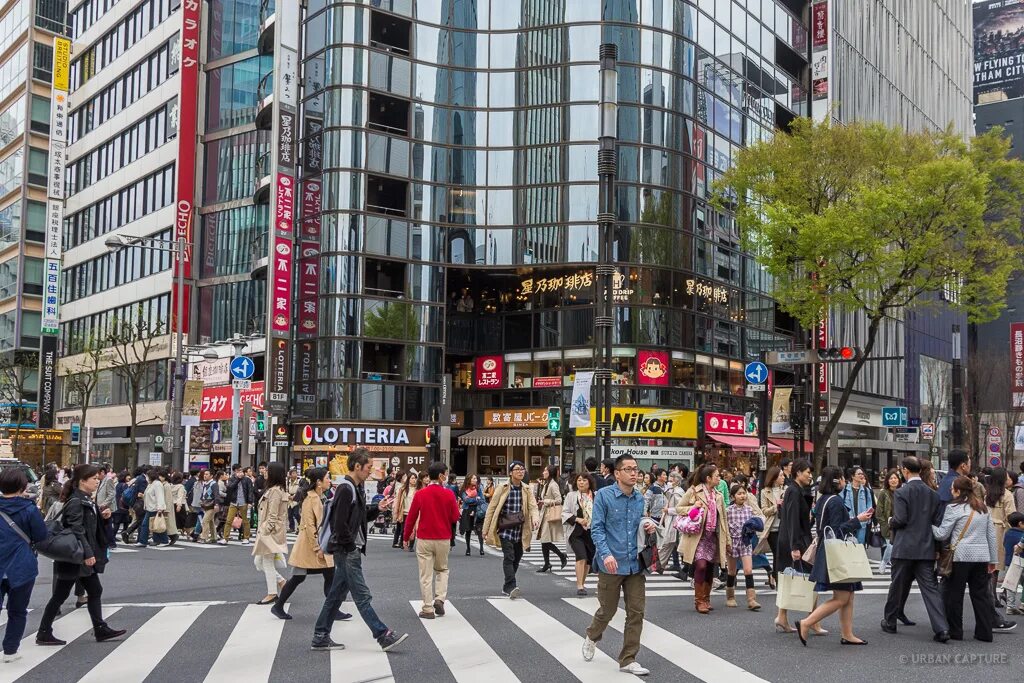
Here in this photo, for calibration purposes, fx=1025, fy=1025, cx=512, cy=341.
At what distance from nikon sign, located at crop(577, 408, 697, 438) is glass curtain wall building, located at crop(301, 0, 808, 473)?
11cm

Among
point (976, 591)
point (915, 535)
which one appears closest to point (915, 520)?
point (915, 535)

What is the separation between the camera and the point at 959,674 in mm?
8367

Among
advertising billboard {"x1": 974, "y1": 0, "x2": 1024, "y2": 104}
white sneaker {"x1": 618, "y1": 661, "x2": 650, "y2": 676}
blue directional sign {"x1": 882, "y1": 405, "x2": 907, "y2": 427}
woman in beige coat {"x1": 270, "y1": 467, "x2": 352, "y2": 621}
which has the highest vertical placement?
advertising billboard {"x1": 974, "y1": 0, "x2": 1024, "y2": 104}

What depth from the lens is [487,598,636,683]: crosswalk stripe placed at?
27.6 ft

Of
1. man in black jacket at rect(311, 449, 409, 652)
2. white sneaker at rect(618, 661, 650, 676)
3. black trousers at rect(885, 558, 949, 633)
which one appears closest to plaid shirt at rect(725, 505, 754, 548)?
black trousers at rect(885, 558, 949, 633)

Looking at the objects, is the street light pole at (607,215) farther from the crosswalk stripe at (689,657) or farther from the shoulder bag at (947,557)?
the shoulder bag at (947,557)

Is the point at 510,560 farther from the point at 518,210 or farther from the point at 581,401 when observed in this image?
the point at 518,210

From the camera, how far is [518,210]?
48.7m

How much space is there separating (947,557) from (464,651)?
4868mm

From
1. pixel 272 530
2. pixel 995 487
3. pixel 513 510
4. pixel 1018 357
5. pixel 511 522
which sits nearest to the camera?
pixel 995 487

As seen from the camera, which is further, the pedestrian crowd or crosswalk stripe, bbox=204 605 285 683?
the pedestrian crowd

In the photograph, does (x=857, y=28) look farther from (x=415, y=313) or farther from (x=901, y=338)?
(x=415, y=313)

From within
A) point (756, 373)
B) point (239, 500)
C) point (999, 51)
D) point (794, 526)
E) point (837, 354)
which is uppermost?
→ point (999, 51)

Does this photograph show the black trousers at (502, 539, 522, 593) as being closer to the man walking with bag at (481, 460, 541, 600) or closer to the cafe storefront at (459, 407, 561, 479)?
the man walking with bag at (481, 460, 541, 600)
